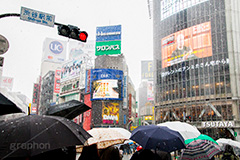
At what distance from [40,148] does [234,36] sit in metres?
44.6

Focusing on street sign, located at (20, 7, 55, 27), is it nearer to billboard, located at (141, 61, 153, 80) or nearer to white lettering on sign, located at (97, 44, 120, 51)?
white lettering on sign, located at (97, 44, 120, 51)

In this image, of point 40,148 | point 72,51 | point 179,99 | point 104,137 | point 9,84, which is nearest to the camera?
point 40,148

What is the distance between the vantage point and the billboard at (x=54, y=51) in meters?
107

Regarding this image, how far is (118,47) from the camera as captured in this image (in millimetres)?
54969

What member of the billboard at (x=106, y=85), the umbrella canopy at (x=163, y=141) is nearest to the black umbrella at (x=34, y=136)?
the umbrella canopy at (x=163, y=141)

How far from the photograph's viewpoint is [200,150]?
266 inches

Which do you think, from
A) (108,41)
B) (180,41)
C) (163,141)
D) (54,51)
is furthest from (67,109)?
(54,51)

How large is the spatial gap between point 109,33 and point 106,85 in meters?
13.9

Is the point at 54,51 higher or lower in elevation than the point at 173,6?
higher

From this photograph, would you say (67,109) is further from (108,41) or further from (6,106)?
(108,41)

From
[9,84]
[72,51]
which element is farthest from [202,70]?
[9,84]

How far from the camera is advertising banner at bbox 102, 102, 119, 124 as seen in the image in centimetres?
Result: 4841

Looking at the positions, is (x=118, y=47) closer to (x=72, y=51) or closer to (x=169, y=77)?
(x=169, y=77)

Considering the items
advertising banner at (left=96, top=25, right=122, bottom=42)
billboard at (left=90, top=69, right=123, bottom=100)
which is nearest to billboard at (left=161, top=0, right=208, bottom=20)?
advertising banner at (left=96, top=25, right=122, bottom=42)
